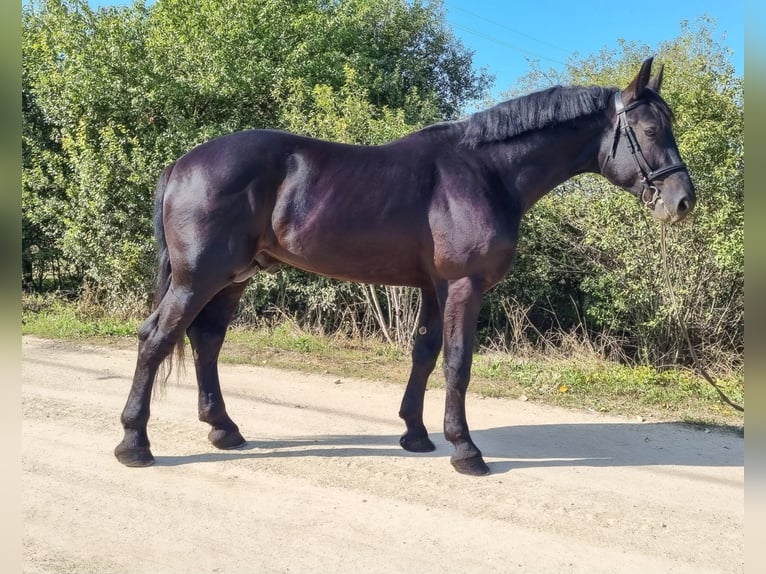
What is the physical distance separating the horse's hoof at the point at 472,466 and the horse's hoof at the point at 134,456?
2040 mm

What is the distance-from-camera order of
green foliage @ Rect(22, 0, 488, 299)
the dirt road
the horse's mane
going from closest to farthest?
the dirt road, the horse's mane, green foliage @ Rect(22, 0, 488, 299)

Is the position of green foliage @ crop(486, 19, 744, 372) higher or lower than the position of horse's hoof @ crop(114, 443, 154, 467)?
higher

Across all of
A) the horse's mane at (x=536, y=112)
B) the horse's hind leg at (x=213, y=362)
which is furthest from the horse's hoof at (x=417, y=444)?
the horse's mane at (x=536, y=112)

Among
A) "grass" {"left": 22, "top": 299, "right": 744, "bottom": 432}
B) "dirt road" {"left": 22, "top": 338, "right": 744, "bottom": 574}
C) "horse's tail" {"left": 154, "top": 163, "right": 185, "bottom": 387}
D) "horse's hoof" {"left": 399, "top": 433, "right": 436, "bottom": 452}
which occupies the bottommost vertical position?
"dirt road" {"left": 22, "top": 338, "right": 744, "bottom": 574}

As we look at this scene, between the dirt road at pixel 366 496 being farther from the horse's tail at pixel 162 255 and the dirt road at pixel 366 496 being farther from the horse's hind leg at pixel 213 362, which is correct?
the horse's tail at pixel 162 255

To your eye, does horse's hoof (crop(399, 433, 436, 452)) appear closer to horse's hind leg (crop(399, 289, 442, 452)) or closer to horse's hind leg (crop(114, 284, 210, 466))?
horse's hind leg (crop(399, 289, 442, 452))

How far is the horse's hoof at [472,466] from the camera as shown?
374 cm

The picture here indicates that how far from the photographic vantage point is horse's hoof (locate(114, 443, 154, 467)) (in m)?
3.73

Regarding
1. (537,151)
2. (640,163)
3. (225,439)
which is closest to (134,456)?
(225,439)

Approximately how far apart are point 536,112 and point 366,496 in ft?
9.10

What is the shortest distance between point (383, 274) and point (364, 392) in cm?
232

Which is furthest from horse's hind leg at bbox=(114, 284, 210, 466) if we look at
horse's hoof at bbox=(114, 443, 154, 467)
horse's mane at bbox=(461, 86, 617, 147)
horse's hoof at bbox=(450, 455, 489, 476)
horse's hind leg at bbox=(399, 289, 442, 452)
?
horse's mane at bbox=(461, 86, 617, 147)

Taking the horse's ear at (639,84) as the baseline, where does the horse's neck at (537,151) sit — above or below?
below

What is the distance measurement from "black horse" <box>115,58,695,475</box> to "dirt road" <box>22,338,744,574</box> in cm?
42
